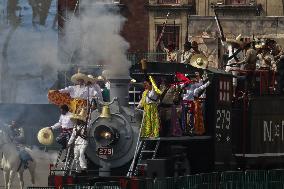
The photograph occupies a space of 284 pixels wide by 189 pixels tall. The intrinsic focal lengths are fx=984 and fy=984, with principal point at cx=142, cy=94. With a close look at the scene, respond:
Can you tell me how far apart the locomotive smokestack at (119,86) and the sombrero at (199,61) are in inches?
85.5

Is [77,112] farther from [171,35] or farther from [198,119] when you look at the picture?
[171,35]

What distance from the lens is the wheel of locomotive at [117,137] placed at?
22156 mm

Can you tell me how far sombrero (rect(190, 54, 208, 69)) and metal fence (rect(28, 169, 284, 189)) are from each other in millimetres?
3040

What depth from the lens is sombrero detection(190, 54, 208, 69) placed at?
24094mm

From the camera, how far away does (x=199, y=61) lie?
79.6 feet

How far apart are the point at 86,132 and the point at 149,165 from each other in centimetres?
221

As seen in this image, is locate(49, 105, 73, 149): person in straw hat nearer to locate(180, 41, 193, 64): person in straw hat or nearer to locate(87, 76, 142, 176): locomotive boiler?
locate(87, 76, 142, 176): locomotive boiler

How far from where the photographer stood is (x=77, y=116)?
23.0 meters

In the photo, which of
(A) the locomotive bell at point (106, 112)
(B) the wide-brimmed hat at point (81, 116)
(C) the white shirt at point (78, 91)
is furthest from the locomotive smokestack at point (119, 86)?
(C) the white shirt at point (78, 91)

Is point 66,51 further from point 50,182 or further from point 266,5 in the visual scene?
point 266,5

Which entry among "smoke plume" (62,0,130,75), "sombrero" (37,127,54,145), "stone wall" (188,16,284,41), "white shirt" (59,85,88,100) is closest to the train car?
"smoke plume" (62,0,130,75)

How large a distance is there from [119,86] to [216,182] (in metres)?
3.12

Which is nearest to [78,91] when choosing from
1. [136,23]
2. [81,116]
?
[81,116]

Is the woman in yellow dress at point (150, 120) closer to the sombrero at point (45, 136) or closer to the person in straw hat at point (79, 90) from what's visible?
the person in straw hat at point (79, 90)
